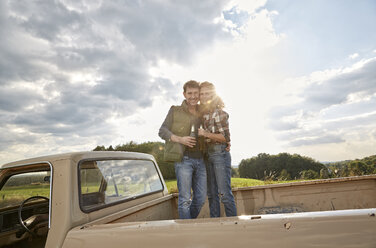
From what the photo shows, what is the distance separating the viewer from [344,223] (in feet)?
3.61

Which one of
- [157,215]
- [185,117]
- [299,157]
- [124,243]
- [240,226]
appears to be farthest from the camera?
[299,157]

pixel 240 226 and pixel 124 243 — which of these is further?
pixel 124 243

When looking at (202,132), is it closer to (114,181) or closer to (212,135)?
(212,135)

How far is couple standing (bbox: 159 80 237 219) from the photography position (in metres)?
2.83

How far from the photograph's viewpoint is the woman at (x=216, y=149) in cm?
290

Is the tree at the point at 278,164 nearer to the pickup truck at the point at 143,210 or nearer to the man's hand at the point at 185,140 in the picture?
the pickup truck at the point at 143,210

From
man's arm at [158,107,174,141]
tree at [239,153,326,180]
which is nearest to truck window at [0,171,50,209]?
man's arm at [158,107,174,141]

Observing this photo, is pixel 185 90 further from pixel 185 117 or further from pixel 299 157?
pixel 299 157

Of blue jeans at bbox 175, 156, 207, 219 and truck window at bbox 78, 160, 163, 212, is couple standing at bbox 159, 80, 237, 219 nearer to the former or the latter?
blue jeans at bbox 175, 156, 207, 219

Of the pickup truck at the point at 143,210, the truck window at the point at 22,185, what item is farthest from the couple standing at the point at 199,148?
the truck window at the point at 22,185

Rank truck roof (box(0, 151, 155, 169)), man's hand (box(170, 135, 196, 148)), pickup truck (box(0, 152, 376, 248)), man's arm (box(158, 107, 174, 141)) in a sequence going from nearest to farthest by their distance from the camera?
pickup truck (box(0, 152, 376, 248)) → truck roof (box(0, 151, 155, 169)) → man's hand (box(170, 135, 196, 148)) → man's arm (box(158, 107, 174, 141))

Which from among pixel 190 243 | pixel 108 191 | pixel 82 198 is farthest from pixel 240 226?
pixel 108 191

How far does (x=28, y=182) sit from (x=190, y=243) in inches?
87.5

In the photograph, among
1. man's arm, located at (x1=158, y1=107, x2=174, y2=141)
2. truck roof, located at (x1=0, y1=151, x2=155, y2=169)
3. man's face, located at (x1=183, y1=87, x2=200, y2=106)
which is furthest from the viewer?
man's face, located at (x1=183, y1=87, x2=200, y2=106)
